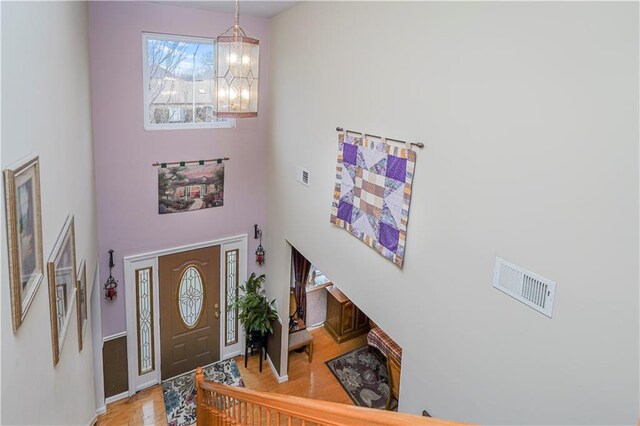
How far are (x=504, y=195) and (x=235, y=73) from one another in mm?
1831

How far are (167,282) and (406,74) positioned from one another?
4165 millimetres

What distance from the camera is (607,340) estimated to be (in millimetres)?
1990

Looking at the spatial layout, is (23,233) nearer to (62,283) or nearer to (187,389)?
(62,283)

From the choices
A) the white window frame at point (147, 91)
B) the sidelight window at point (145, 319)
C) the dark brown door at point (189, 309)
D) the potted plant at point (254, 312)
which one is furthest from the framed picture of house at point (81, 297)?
the potted plant at point (254, 312)

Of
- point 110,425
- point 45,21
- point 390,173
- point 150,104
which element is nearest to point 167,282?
point 110,425

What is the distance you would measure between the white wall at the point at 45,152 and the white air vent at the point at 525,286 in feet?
7.72

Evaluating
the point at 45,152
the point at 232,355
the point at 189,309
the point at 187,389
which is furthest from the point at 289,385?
the point at 45,152

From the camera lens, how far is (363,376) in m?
6.28

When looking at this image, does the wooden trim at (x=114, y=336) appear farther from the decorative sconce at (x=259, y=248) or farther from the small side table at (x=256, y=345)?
the decorative sconce at (x=259, y=248)

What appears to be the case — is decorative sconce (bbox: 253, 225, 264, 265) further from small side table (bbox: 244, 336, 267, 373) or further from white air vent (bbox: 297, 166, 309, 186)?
white air vent (bbox: 297, 166, 309, 186)

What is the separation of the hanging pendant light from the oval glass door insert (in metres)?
3.47

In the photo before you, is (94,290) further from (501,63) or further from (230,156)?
(501,63)

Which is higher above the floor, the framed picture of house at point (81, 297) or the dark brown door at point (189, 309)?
the framed picture of house at point (81, 297)

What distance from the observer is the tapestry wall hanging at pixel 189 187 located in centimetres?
528
